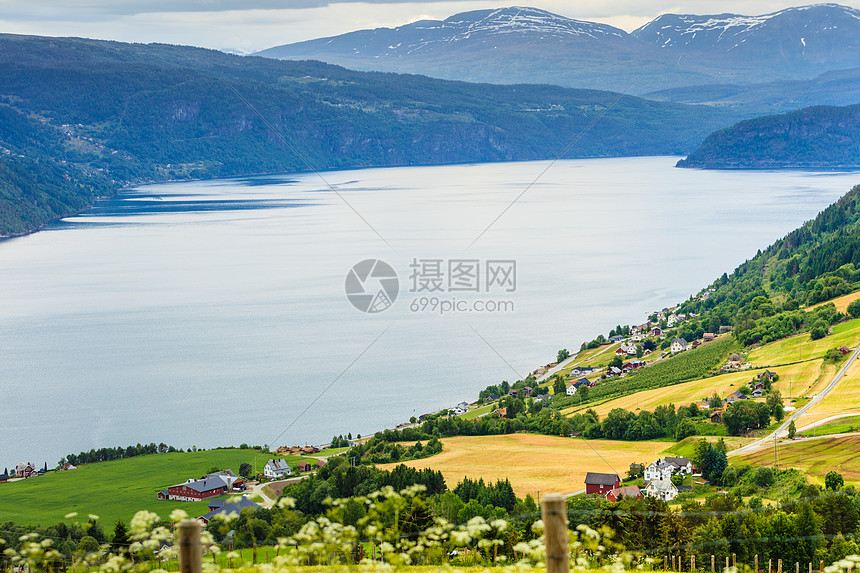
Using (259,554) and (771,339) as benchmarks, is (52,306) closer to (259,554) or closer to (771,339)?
(771,339)

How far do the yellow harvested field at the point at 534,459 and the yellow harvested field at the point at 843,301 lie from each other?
12552 mm

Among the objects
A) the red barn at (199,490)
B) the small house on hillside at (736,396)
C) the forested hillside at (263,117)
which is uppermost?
the forested hillside at (263,117)

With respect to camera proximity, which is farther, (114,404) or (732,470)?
(114,404)

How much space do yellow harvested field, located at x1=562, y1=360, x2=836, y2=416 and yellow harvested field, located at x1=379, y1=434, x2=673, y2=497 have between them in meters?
2.87

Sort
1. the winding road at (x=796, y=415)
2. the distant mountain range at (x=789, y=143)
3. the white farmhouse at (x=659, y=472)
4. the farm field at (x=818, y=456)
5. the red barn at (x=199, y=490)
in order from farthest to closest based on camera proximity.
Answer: the distant mountain range at (x=789, y=143), the red barn at (x=199, y=490), the winding road at (x=796, y=415), the white farmhouse at (x=659, y=472), the farm field at (x=818, y=456)

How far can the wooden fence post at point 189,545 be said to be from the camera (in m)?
2.96

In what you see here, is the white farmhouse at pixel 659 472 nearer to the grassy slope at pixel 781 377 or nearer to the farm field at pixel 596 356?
the grassy slope at pixel 781 377

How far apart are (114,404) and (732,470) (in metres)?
17.6

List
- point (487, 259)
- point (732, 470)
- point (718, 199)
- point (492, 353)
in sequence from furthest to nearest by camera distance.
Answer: point (718, 199) < point (487, 259) < point (492, 353) < point (732, 470)

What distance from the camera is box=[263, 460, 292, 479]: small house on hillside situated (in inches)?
701

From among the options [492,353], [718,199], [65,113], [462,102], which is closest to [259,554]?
[492,353]

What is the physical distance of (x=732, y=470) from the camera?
14.7m

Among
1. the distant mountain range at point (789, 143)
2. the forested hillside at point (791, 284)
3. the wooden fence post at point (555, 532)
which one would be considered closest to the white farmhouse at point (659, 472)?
the forested hillside at point (791, 284)

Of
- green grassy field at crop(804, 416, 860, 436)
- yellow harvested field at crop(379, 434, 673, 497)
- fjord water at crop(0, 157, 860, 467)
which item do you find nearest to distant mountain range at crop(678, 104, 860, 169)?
fjord water at crop(0, 157, 860, 467)
